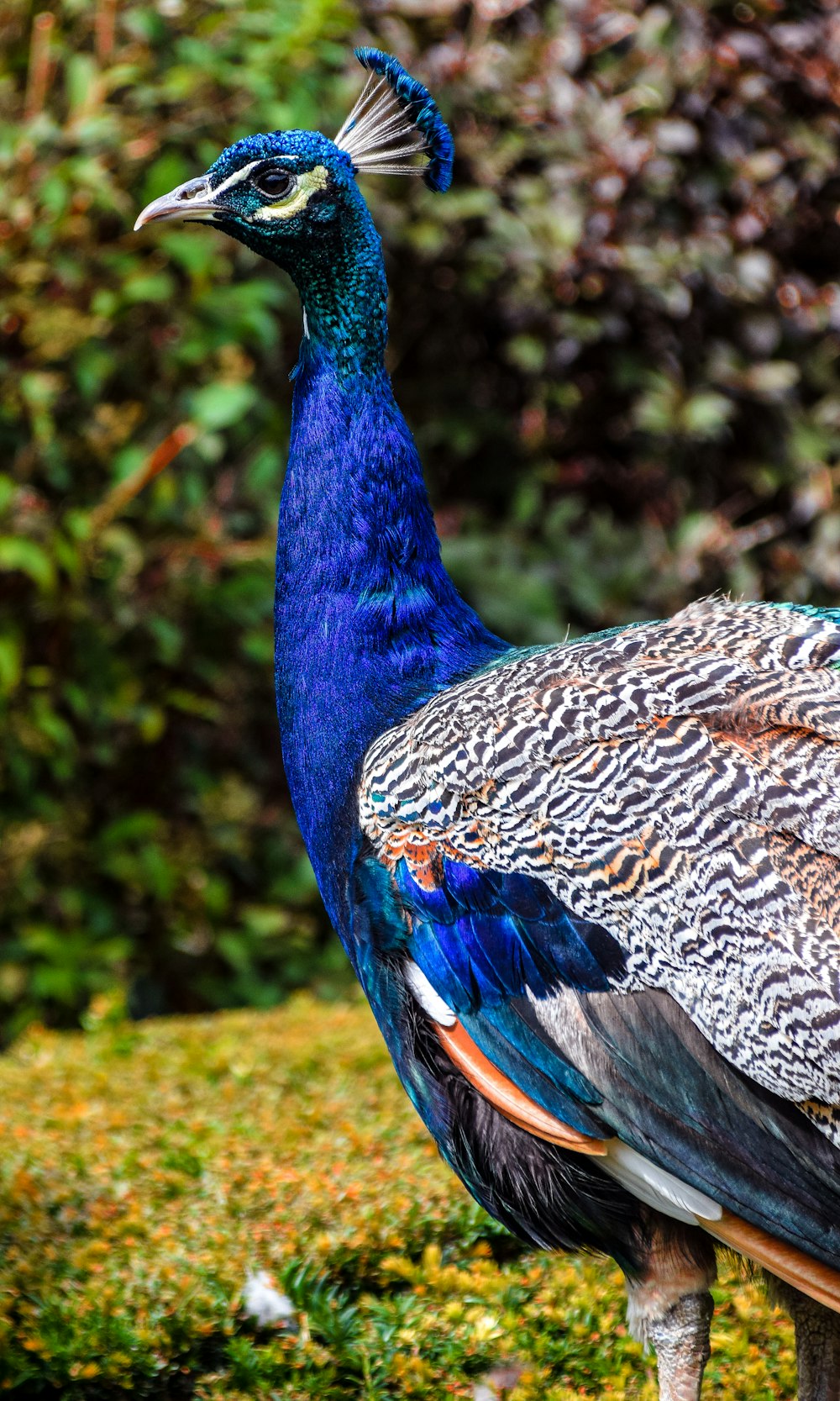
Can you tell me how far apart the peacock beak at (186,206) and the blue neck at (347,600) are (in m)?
0.30

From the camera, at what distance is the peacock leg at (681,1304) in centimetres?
222

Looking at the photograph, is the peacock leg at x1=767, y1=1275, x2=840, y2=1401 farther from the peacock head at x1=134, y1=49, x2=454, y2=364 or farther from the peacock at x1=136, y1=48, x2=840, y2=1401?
the peacock head at x1=134, y1=49, x2=454, y2=364

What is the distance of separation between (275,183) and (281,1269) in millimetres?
1945

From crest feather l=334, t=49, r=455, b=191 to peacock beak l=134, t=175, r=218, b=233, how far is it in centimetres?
30

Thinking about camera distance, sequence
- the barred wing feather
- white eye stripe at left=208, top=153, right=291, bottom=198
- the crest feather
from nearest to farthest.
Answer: the barred wing feather < white eye stripe at left=208, top=153, right=291, bottom=198 < the crest feather

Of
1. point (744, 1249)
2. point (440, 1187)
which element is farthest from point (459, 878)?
point (440, 1187)

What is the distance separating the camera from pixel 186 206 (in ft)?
8.71

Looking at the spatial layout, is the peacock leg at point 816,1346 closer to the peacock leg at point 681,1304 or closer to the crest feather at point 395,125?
the peacock leg at point 681,1304

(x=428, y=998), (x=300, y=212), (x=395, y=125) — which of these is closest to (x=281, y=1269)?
(x=428, y=998)

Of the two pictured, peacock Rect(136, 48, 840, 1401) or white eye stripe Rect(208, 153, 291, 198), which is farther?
white eye stripe Rect(208, 153, 291, 198)

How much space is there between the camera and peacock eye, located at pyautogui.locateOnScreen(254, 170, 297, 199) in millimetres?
2641

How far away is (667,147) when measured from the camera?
473 centimetres

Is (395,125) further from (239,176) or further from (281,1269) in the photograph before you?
(281,1269)

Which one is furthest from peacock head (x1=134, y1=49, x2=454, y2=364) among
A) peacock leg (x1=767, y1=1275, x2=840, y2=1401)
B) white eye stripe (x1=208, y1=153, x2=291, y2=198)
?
peacock leg (x1=767, y1=1275, x2=840, y2=1401)
